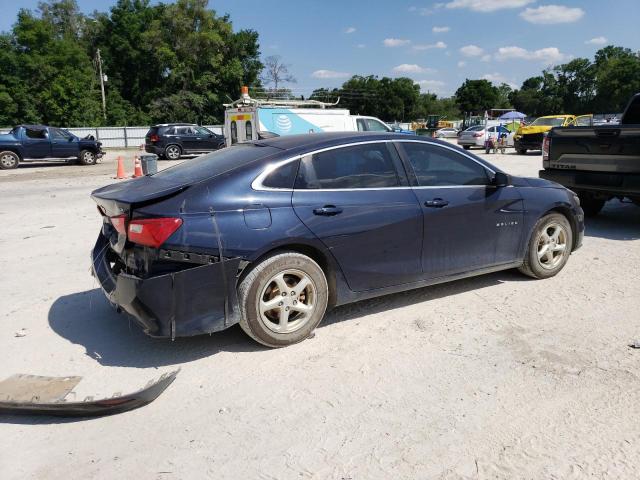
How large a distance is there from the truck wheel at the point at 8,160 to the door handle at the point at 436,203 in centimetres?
2127

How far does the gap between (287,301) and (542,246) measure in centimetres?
300

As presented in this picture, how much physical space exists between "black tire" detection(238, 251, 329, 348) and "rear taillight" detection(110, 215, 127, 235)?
2.92 feet

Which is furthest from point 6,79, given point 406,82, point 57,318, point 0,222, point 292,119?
point 406,82

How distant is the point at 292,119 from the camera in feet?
55.2

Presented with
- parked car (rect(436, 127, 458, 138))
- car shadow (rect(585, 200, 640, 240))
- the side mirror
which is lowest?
car shadow (rect(585, 200, 640, 240))

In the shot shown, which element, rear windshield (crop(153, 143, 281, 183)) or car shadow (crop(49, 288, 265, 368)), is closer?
car shadow (crop(49, 288, 265, 368))

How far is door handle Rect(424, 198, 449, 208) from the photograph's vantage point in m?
4.52

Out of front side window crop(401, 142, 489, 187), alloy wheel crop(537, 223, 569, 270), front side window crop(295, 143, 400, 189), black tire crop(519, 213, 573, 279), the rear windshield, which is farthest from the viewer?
alloy wheel crop(537, 223, 569, 270)

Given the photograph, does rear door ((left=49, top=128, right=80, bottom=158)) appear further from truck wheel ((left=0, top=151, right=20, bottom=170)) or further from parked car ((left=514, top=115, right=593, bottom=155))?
parked car ((left=514, top=115, right=593, bottom=155))

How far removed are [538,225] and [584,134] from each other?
3338 millimetres

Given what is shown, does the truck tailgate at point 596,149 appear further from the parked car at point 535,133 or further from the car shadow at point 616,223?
the parked car at point 535,133

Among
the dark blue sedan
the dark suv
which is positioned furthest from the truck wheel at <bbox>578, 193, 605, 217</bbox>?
the dark suv

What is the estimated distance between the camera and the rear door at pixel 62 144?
21828 millimetres

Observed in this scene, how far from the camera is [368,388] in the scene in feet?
11.1
